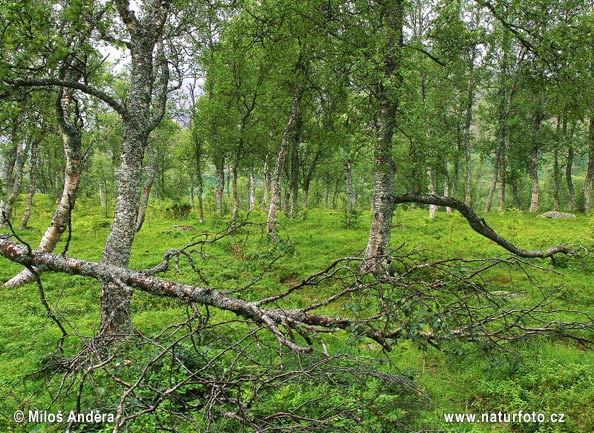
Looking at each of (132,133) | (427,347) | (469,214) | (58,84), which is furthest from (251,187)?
(427,347)

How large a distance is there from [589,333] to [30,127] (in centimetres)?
1419

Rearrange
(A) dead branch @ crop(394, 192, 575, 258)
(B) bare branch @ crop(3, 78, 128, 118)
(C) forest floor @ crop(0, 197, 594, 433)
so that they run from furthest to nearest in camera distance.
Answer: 1. (A) dead branch @ crop(394, 192, 575, 258)
2. (B) bare branch @ crop(3, 78, 128, 118)
3. (C) forest floor @ crop(0, 197, 594, 433)

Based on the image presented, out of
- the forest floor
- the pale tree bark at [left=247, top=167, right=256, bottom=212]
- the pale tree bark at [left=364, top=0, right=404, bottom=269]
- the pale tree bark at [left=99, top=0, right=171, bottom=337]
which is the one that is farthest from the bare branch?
the pale tree bark at [left=247, top=167, right=256, bottom=212]

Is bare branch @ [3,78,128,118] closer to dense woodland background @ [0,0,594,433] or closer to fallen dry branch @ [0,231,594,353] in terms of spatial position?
dense woodland background @ [0,0,594,433]

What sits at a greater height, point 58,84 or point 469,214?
point 58,84

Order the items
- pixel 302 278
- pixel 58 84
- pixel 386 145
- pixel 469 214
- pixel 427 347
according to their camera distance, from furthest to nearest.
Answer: pixel 302 278 → pixel 469 214 → pixel 386 145 → pixel 58 84 → pixel 427 347

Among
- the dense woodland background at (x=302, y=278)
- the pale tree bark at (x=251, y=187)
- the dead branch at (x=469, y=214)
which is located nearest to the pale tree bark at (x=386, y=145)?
the dense woodland background at (x=302, y=278)

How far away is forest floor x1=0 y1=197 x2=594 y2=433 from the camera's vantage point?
4.70 meters

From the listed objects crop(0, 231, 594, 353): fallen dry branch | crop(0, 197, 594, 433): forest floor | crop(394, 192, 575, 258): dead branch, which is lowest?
crop(0, 197, 594, 433): forest floor

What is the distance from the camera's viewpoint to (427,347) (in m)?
3.92

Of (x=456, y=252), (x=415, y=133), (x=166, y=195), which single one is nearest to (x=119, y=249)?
(x=415, y=133)

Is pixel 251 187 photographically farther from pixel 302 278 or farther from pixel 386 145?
pixel 386 145

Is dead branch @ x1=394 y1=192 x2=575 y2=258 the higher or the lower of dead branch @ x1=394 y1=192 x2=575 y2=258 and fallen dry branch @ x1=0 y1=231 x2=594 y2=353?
the higher

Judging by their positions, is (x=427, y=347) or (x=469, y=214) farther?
(x=469, y=214)
